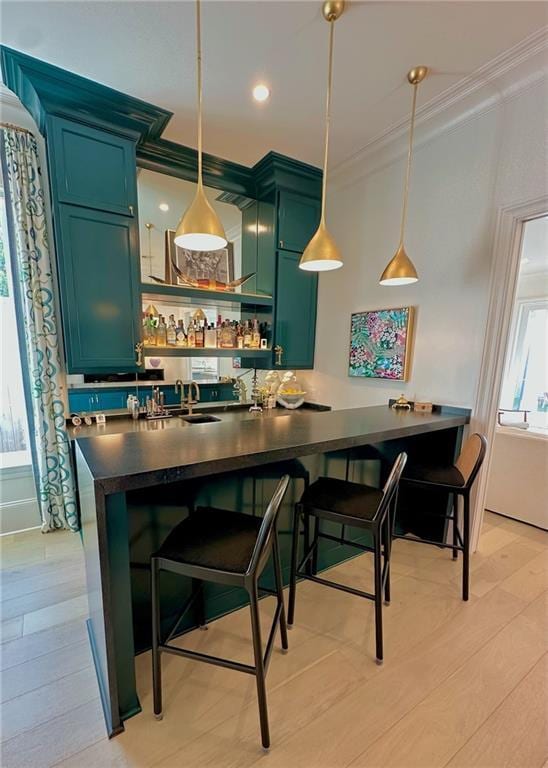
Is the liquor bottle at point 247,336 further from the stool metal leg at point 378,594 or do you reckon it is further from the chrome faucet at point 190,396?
the stool metal leg at point 378,594

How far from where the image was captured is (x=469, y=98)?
2131mm

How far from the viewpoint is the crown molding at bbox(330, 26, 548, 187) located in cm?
183

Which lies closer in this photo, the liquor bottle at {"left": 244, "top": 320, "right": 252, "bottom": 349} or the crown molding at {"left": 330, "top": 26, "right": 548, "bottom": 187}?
the crown molding at {"left": 330, "top": 26, "right": 548, "bottom": 187}

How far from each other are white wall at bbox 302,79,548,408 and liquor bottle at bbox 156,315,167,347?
1.70m

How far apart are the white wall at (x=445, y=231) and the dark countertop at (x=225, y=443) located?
525 mm

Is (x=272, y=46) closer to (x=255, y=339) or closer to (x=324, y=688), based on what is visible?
(x=255, y=339)

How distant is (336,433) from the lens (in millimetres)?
1699

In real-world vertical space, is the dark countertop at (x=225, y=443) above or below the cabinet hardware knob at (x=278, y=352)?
below

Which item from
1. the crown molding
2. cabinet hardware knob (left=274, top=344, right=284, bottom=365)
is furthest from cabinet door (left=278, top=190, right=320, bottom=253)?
cabinet hardware knob (left=274, top=344, right=284, bottom=365)

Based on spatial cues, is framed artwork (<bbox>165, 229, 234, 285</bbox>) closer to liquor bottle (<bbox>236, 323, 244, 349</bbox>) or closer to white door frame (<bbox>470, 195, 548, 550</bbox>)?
liquor bottle (<bbox>236, 323, 244, 349</bbox>)

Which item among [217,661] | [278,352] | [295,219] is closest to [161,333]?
[278,352]

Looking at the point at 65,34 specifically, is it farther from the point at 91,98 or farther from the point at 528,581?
the point at 528,581

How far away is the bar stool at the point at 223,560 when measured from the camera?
1098mm

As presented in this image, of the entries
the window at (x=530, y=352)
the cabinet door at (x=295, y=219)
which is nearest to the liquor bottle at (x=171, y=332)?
the cabinet door at (x=295, y=219)
